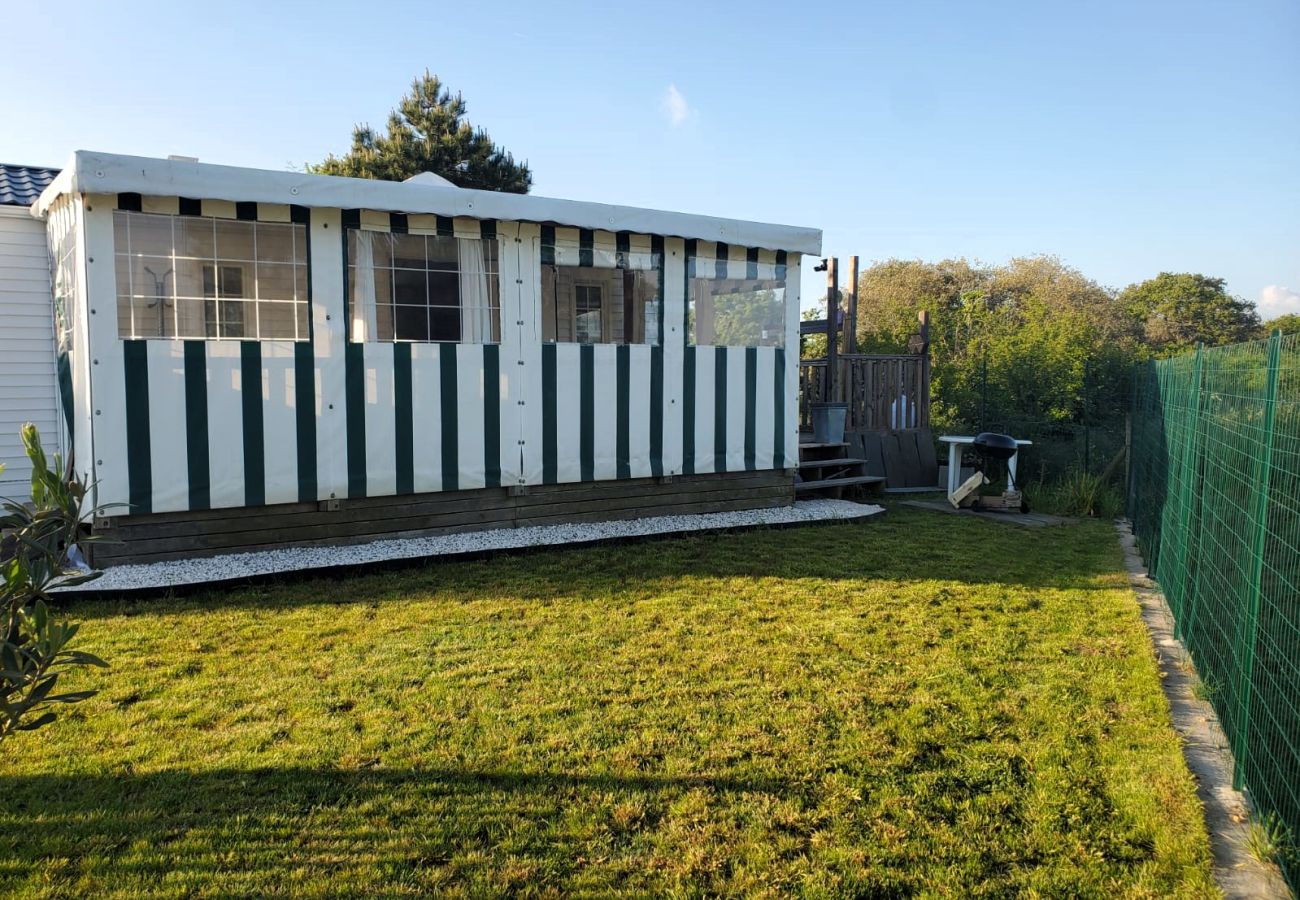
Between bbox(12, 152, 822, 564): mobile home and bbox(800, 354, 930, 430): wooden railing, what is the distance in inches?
85.5

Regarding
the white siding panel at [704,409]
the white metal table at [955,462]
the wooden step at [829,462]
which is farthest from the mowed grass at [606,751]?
the white metal table at [955,462]

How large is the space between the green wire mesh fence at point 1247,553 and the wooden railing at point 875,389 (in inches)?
214

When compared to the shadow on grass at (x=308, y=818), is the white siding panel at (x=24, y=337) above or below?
above

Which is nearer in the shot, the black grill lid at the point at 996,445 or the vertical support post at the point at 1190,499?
the vertical support post at the point at 1190,499

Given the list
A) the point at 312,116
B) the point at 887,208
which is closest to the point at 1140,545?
the point at 887,208

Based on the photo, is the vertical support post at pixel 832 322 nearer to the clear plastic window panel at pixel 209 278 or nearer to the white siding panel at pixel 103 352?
the clear plastic window panel at pixel 209 278

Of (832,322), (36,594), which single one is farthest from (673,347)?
(36,594)

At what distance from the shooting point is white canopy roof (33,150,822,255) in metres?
5.70

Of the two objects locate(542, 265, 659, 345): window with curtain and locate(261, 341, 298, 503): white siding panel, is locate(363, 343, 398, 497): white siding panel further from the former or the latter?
locate(542, 265, 659, 345): window with curtain

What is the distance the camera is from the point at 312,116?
2989 centimetres

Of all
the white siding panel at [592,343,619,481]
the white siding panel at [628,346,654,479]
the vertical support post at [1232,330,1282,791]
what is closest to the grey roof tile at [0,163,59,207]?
the white siding panel at [592,343,619,481]

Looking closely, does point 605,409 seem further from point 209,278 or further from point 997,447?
point 997,447

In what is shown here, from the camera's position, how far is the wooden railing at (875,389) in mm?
10867

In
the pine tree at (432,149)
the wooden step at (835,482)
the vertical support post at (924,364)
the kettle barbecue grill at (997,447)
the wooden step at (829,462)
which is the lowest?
the wooden step at (835,482)
